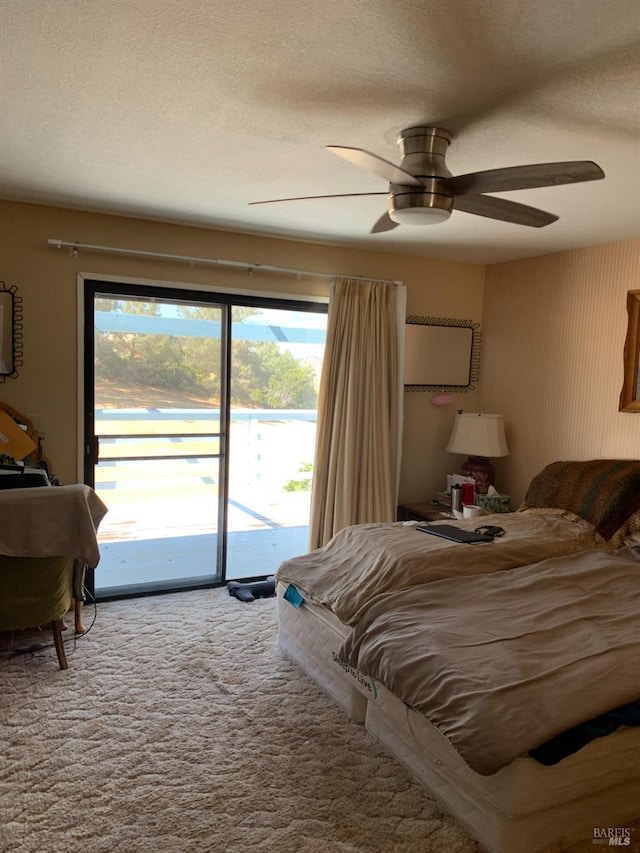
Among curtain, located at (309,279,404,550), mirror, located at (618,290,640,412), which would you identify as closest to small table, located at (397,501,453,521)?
curtain, located at (309,279,404,550)

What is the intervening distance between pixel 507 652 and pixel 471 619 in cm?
26

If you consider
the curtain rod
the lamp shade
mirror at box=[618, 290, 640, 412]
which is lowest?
the lamp shade

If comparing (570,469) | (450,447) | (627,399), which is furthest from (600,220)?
(450,447)

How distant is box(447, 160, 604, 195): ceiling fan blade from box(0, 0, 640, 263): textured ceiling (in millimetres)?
231

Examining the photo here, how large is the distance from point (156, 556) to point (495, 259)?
3.34m

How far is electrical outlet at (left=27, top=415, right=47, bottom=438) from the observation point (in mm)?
3613

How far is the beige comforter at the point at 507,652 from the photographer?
1801mm

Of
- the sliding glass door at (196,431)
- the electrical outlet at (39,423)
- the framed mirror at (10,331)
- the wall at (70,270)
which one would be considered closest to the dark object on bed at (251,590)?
the sliding glass door at (196,431)

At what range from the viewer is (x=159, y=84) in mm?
1990

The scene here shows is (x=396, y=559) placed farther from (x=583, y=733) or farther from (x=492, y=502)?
(x=492, y=502)

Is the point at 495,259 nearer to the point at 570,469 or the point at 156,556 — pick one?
the point at 570,469

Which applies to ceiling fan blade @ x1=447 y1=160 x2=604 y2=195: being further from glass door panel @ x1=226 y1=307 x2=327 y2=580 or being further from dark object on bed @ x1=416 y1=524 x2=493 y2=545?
glass door panel @ x1=226 y1=307 x2=327 y2=580

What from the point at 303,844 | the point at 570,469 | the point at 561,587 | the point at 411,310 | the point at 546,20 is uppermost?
the point at 546,20

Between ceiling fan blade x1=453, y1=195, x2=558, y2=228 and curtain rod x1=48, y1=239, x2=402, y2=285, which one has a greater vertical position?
curtain rod x1=48, y1=239, x2=402, y2=285
